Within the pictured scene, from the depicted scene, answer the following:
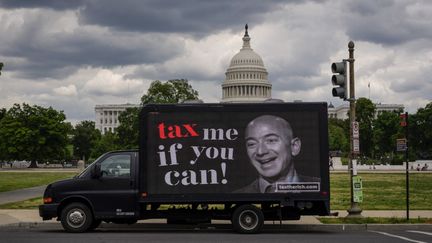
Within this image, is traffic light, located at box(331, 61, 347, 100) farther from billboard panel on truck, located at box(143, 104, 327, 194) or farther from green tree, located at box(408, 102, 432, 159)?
green tree, located at box(408, 102, 432, 159)

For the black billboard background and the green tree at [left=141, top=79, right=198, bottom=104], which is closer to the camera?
the black billboard background

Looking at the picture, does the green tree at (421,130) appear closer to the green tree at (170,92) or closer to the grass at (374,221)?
the green tree at (170,92)

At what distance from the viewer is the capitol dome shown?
6604 inches

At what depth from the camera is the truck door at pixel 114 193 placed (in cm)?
1658

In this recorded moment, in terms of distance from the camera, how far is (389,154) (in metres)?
117

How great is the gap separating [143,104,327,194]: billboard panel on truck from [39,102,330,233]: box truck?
0.08ft

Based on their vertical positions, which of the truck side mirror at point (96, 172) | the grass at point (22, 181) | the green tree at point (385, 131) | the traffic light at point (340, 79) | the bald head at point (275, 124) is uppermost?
the green tree at point (385, 131)

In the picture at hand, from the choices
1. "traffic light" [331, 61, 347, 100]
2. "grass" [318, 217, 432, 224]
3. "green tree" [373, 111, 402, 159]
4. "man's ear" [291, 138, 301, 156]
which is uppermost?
"green tree" [373, 111, 402, 159]

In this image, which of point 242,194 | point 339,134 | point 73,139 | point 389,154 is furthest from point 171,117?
point 73,139

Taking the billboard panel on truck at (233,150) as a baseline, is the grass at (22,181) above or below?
below

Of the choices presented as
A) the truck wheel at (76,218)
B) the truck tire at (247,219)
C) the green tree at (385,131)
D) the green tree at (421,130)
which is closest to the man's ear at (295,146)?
the truck tire at (247,219)

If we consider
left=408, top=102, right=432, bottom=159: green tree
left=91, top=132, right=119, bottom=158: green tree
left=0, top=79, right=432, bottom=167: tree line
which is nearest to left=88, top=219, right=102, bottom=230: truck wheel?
left=0, top=79, right=432, bottom=167: tree line

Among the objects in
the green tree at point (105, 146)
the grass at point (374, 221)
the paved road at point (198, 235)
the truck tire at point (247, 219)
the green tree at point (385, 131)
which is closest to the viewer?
the paved road at point (198, 235)

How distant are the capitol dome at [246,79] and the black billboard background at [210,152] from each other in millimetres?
145627
